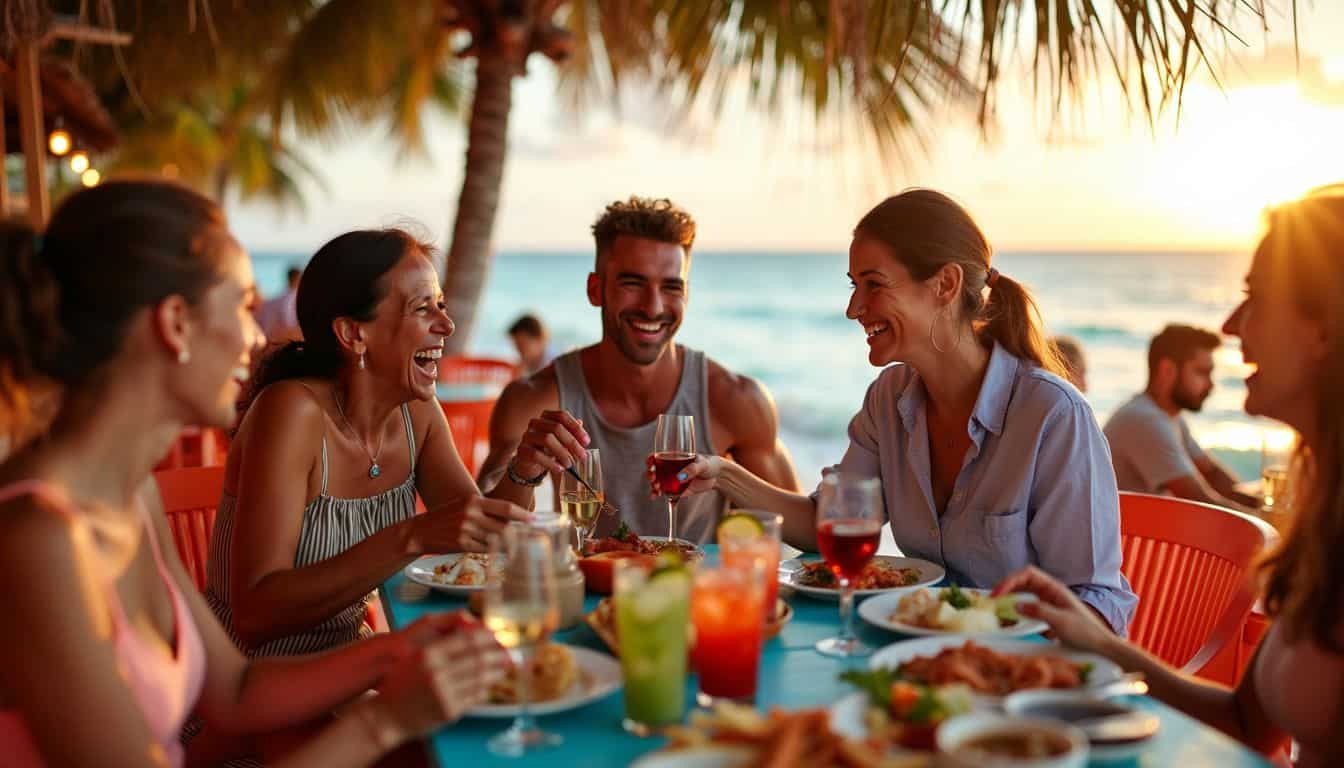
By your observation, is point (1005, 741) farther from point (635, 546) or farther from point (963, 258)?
point (963, 258)

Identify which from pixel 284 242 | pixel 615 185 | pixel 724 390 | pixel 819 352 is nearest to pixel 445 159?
pixel 615 185

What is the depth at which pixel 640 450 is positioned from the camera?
11.2ft

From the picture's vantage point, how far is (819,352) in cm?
2734

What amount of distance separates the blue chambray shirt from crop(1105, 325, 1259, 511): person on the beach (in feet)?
8.65

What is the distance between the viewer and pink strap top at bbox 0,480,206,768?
1471 millimetres

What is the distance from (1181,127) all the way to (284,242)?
54910 mm

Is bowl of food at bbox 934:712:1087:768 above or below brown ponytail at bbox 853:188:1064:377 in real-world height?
below

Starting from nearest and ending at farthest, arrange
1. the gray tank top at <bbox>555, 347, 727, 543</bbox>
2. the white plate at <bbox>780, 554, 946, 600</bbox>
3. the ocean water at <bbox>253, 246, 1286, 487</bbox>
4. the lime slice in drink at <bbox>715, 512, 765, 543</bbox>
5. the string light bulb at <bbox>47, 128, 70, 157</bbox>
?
the lime slice in drink at <bbox>715, 512, 765, 543</bbox> → the white plate at <bbox>780, 554, 946, 600</bbox> → the gray tank top at <bbox>555, 347, 727, 543</bbox> → the string light bulb at <bbox>47, 128, 70, 157</bbox> → the ocean water at <bbox>253, 246, 1286, 487</bbox>

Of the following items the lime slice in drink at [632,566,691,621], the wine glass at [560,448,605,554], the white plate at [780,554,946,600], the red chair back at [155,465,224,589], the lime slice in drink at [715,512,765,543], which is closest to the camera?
the lime slice in drink at [632,566,691,621]

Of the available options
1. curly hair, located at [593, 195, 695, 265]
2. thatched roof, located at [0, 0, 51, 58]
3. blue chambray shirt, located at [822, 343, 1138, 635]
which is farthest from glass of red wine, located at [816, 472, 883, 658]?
thatched roof, located at [0, 0, 51, 58]

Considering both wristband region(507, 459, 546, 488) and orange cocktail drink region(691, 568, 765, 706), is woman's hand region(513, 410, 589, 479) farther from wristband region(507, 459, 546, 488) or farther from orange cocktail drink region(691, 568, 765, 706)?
orange cocktail drink region(691, 568, 765, 706)

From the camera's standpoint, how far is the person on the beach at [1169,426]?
495 centimetres

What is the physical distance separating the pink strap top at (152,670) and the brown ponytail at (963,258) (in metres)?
1.69

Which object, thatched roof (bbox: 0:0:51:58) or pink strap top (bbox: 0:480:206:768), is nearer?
pink strap top (bbox: 0:480:206:768)
